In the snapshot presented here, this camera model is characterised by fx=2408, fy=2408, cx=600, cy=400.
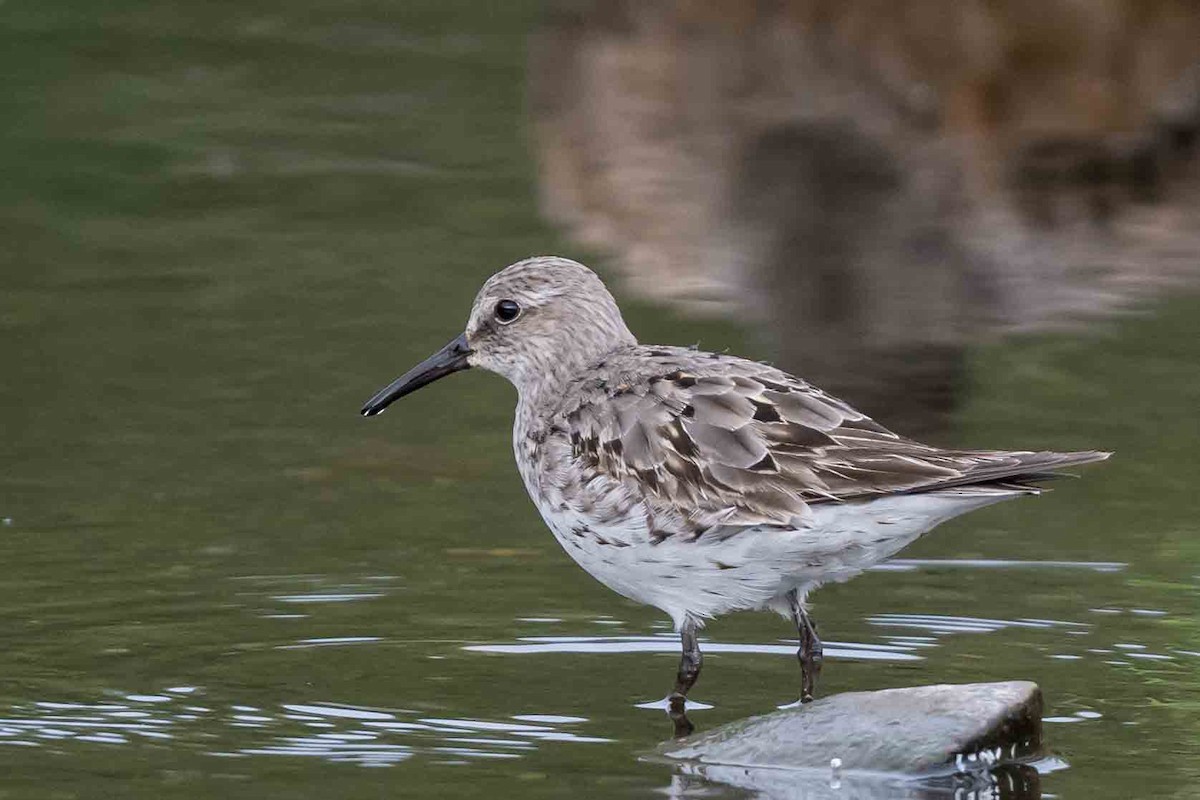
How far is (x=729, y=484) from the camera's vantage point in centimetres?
828

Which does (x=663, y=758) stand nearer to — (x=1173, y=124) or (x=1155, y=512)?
(x=1155, y=512)

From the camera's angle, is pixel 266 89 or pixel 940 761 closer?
pixel 940 761

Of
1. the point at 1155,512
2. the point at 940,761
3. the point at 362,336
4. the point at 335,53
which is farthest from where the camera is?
the point at 335,53

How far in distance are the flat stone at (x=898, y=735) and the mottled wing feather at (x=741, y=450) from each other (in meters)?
0.69

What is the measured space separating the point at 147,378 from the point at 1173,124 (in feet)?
33.9

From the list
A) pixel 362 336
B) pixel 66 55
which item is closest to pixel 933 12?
pixel 66 55

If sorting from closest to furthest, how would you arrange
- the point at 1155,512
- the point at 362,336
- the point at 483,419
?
1. the point at 1155,512
2. the point at 483,419
3. the point at 362,336

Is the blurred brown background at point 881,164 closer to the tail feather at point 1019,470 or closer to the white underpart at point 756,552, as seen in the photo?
the white underpart at point 756,552

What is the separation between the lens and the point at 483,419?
1241 cm

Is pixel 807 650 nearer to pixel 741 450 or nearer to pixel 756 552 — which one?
pixel 756 552

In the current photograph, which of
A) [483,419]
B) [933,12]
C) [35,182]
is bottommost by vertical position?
[483,419]

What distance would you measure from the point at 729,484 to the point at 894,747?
1154 millimetres

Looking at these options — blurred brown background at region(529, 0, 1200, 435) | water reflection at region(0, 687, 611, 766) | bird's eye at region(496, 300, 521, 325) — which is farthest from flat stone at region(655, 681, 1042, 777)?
blurred brown background at region(529, 0, 1200, 435)

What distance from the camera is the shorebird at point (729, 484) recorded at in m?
8.06
